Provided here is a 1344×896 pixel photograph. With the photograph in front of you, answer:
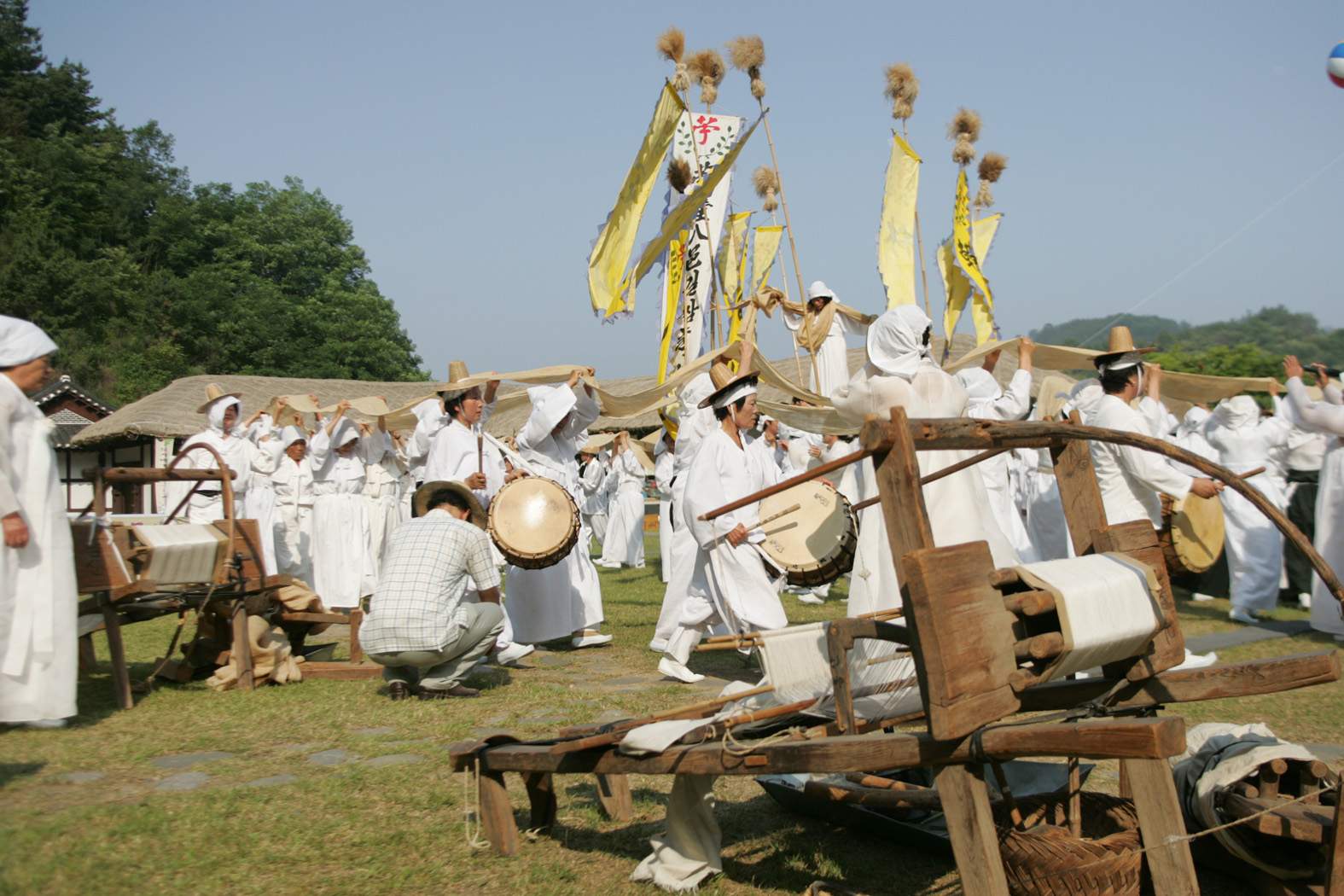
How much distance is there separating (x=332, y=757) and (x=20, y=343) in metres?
2.50

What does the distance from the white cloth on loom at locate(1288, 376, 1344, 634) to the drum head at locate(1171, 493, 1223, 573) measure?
2.79 metres

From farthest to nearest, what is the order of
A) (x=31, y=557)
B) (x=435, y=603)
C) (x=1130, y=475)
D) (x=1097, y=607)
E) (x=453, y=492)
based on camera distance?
(x=453, y=492), (x=1130, y=475), (x=435, y=603), (x=31, y=557), (x=1097, y=607)

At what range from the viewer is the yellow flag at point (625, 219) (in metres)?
10.3

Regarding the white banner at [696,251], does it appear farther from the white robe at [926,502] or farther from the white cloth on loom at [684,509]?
the white robe at [926,502]

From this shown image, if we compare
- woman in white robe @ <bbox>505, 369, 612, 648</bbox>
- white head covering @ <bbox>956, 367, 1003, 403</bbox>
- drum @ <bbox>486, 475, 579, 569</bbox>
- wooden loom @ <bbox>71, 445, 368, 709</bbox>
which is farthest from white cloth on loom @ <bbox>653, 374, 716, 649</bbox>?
white head covering @ <bbox>956, 367, 1003, 403</bbox>

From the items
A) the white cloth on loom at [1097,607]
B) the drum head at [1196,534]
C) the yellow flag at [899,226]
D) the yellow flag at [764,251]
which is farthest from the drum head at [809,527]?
the yellow flag at [764,251]

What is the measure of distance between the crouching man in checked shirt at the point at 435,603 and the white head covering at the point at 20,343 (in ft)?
6.96

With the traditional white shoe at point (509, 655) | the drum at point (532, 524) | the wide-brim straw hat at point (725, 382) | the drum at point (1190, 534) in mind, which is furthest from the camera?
the traditional white shoe at point (509, 655)

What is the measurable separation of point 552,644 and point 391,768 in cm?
456

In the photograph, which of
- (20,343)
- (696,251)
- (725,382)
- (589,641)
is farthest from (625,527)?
(20,343)

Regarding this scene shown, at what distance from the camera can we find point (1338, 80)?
7586 millimetres

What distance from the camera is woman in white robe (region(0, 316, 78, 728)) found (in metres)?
5.22

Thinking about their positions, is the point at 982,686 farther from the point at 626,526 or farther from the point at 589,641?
the point at 626,526

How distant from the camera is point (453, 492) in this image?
686 cm
